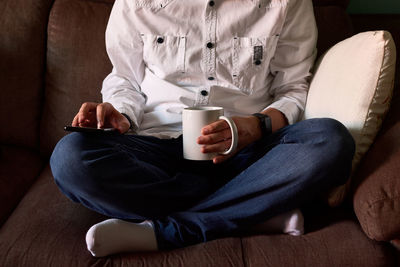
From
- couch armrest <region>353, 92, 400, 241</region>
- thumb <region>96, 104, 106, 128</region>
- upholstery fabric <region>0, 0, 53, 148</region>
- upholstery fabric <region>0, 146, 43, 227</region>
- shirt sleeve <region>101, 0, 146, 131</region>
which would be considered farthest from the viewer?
upholstery fabric <region>0, 0, 53, 148</region>

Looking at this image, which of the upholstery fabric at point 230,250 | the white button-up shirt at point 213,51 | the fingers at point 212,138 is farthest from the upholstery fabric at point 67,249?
the white button-up shirt at point 213,51

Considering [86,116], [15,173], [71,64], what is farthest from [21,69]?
[86,116]

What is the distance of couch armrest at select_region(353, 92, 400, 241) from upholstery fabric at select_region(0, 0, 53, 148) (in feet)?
3.43

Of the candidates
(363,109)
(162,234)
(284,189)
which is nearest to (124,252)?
(162,234)

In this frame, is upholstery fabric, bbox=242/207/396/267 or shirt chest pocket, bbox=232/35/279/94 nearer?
upholstery fabric, bbox=242/207/396/267

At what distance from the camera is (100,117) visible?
0.93 metres

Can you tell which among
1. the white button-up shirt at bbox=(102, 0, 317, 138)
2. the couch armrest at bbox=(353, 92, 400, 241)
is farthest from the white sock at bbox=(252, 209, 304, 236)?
the white button-up shirt at bbox=(102, 0, 317, 138)

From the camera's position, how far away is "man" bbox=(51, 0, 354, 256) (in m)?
0.82

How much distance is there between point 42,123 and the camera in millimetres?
1350

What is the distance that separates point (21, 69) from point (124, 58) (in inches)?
15.8

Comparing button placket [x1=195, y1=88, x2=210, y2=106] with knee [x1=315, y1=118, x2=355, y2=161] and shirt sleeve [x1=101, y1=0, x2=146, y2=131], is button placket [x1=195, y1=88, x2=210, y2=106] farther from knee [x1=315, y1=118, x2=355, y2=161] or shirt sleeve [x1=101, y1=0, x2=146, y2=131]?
knee [x1=315, y1=118, x2=355, y2=161]

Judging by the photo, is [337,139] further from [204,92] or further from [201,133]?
[204,92]

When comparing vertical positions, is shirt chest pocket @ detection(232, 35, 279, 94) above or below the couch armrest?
above

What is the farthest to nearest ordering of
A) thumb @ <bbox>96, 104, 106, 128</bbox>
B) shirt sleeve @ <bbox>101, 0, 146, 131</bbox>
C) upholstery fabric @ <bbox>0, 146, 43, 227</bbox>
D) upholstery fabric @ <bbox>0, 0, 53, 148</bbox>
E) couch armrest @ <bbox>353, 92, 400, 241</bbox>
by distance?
upholstery fabric @ <bbox>0, 0, 53, 148</bbox> < shirt sleeve @ <bbox>101, 0, 146, 131</bbox> < upholstery fabric @ <bbox>0, 146, 43, 227</bbox> < thumb @ <bbox>96, 104, 106, 128</bbox> < couch armrest @ <bbox>353, 92, 400, 241</bbox>
